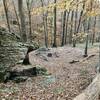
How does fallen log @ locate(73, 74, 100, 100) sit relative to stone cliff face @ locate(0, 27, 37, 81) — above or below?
below

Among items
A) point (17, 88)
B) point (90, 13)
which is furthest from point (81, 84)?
point (90, 13)

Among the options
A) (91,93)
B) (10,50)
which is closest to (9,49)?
(10,50)

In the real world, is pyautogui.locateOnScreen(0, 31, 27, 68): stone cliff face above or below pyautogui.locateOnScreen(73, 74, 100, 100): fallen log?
above

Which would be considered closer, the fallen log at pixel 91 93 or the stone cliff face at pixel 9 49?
the fallen log at pixel 91 93

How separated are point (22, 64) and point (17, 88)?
332cm

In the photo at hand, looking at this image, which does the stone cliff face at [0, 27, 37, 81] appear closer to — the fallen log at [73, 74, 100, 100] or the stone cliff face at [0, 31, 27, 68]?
the stone cliff face at [0, 31, 27, 68]

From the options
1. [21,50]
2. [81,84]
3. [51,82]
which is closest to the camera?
[81,84]

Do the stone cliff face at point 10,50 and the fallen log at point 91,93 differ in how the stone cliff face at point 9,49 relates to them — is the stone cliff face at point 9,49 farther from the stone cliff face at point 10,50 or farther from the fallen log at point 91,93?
the fallen log at point 91,93

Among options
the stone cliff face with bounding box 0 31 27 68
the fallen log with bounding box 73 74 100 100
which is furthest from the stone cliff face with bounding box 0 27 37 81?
the fallen log with bounding box 73 74 100 100

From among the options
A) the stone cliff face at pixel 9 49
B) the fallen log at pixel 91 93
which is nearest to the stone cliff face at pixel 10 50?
the stone cliff face at pixel 9 49

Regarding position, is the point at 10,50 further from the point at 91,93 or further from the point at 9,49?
the point at 91,93

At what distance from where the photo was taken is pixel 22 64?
13008mm

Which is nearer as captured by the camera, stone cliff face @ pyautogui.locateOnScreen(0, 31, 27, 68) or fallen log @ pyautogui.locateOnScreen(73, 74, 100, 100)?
fallen log @ pyautogui.locateOnScreen(73, 74, 100, 100)

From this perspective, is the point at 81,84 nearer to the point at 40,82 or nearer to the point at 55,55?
the point at 40,82
